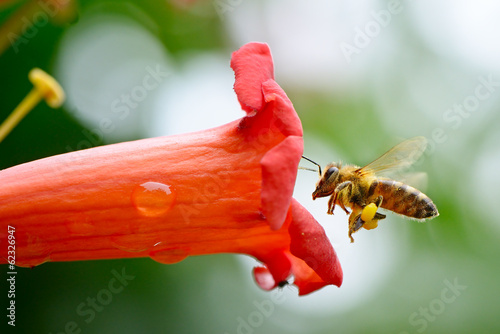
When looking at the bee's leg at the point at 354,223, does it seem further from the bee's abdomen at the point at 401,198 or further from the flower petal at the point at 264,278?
the flower petal at the point at 264,278

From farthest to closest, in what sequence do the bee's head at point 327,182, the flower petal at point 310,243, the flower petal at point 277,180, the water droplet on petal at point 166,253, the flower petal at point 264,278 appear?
the bee's head at point 327,182, the flower petal at point 264,278, the water droplet on petal at point 166,253, the flower petal at point 310,243, the flower petal at point 277,180

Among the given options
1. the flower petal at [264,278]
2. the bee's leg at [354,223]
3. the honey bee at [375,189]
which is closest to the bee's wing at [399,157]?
the honey bee at [375,189]

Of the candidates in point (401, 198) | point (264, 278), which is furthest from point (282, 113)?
point (401, 198)

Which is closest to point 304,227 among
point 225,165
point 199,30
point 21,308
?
point 225,165

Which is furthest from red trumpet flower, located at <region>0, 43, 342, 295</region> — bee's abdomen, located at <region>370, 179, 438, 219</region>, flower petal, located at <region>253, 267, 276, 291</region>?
bee's abdomen, located at <region>370, 179, 438, 219</region>

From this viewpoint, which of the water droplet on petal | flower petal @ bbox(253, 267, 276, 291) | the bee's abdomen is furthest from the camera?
the bee's abdomen

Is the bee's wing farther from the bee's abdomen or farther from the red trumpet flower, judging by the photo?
the red trumpet flower
